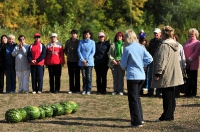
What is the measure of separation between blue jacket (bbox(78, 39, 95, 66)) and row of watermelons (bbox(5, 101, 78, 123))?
11.7ft

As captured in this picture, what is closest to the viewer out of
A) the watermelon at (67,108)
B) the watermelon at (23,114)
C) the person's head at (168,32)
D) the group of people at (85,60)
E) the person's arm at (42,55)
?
the person's head at (168,32)

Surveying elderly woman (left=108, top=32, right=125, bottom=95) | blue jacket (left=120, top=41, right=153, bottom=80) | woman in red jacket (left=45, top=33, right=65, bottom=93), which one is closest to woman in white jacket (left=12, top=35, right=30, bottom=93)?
woman in red jacket (left=45, top=33, right=65, bottom=93)

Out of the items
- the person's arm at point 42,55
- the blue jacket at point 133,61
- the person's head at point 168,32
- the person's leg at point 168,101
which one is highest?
the person's head at point 168,32

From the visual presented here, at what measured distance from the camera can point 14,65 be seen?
53.5 ft

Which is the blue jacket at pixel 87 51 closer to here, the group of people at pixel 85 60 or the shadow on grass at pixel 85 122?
the group of people at pixel 85 60

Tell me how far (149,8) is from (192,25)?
24213 millimetres

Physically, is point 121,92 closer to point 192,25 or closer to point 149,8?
point 192,25

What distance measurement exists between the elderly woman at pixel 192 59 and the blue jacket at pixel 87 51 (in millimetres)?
2864

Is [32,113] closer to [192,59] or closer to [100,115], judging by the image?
→ [100,115]

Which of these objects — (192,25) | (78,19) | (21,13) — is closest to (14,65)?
(192,25)

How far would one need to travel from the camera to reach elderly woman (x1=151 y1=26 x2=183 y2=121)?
Answer: 10.3 m

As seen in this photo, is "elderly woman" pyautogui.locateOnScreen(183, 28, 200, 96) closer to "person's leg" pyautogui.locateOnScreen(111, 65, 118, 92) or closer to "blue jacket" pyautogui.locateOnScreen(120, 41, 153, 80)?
"person's leg" pyautogui.locateOnScreen(111, 65, 118, 92)

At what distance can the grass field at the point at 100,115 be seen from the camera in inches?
400

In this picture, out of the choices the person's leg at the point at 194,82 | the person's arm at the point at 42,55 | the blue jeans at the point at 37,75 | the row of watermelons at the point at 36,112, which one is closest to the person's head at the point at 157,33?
the person's leg at the point at 194,82
